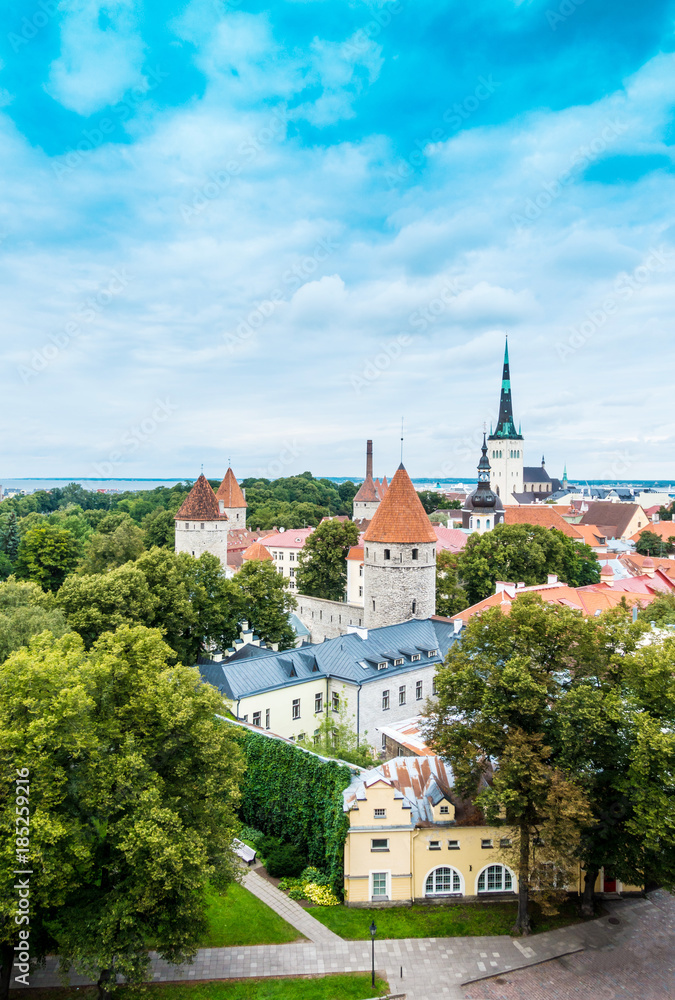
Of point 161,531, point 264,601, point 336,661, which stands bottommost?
point 336,661

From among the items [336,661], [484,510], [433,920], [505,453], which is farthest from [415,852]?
[505,453]

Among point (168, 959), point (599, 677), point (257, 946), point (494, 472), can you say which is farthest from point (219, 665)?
point (494, 472)

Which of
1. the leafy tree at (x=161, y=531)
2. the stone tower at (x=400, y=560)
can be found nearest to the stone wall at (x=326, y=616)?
the stone tower at (x=400, y=560)

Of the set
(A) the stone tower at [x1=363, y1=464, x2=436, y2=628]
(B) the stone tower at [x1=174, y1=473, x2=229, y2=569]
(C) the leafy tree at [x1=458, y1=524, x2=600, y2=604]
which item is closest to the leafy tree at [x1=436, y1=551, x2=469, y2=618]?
(C) the leafy tree at [x1=458, y1=524, x2=600, y2=604]

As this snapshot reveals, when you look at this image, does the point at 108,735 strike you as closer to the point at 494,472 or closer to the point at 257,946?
the point at 257,946

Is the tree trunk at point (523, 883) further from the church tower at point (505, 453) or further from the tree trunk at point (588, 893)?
the church tower at point (505, 453)

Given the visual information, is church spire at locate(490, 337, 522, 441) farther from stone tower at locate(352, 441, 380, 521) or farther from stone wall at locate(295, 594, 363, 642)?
stone wall at locate(295, 594, 363, 642)

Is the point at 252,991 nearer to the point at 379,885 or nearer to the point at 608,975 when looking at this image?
the point at 379,885
